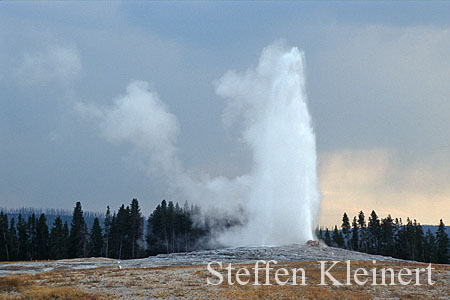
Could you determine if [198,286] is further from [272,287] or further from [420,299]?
[420,299]

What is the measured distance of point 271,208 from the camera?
90438 mm

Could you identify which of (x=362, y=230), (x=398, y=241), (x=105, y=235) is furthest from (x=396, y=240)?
(x=105, y=235)

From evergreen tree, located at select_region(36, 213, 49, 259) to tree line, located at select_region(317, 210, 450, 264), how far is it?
285 feet

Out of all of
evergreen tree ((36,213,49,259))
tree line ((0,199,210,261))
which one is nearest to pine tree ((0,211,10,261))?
tree line ((0,199,210,261))

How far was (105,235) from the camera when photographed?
102 m

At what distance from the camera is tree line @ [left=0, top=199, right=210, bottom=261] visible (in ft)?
308

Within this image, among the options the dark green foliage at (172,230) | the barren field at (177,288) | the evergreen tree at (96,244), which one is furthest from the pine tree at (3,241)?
the barren field at (177,288)

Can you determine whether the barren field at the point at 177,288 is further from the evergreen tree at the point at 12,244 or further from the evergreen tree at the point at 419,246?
the evergreen tree at the point at 419,246

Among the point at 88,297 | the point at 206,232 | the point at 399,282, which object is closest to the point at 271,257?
the point at 399,282

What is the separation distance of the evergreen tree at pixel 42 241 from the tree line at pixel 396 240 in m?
86.9

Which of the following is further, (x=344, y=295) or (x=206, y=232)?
(x=206, y=232)

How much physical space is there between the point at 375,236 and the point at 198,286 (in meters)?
98.9

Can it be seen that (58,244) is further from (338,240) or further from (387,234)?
(387,234)

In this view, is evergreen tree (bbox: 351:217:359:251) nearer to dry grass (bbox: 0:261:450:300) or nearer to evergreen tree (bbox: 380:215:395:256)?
evergreen tree (bbox: 380:215:395:256)
